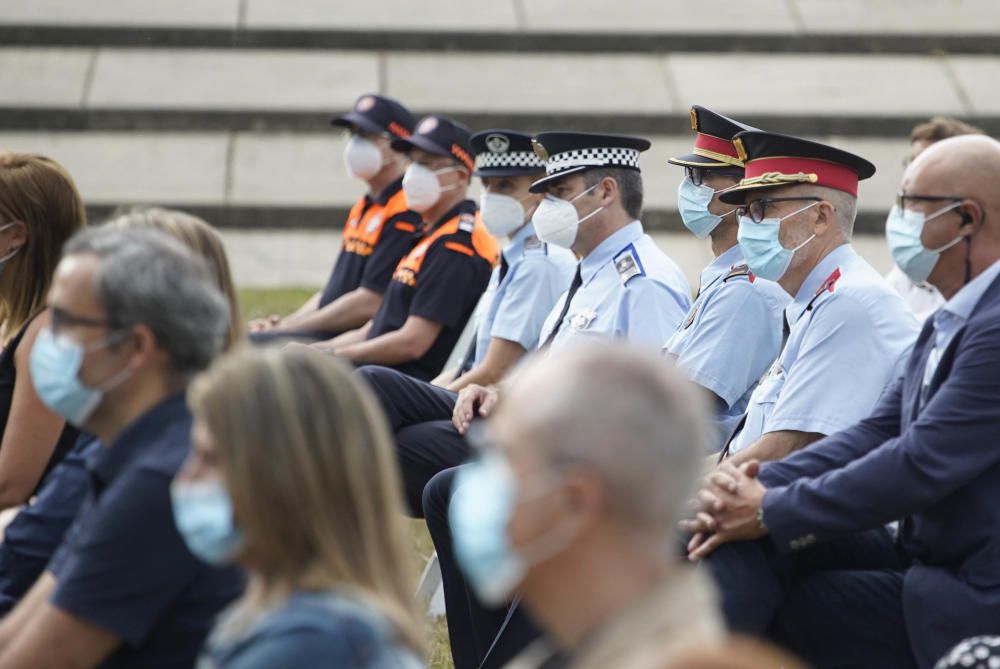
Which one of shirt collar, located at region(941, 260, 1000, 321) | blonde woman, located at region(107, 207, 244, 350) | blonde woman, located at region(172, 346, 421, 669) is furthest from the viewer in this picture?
shirt collar, located at region(941, 260, 1000, 321)

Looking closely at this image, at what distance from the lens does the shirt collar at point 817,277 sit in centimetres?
404

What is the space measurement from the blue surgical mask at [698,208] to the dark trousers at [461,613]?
1194mm

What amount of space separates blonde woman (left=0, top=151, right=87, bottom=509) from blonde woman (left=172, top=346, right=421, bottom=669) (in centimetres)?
160

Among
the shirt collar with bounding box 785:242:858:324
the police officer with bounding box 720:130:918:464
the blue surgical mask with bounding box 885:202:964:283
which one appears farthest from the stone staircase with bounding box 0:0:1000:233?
the blue surgical mask with bounding box 885:202:964:283

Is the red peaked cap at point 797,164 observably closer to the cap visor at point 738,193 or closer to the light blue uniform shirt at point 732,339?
the cap visor at point 738,193

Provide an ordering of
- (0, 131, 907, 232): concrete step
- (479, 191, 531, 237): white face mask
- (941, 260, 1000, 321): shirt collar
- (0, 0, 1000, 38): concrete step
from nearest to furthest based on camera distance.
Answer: (941, 260, 1000, 321): shirt collar → (479, 191, 531, 237): white face mask → (0, 131, 907, 232): concrete step → (0, 0, 1000, 38): concrete step

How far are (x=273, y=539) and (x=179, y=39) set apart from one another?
9703mm

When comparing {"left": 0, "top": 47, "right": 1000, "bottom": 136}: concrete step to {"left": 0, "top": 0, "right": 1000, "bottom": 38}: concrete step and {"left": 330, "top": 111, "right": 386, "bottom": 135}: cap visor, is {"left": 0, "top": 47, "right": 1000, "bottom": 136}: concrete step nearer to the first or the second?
{"left": 0, "top": 0, "right": 1000, "bottom": 38}: concrete step

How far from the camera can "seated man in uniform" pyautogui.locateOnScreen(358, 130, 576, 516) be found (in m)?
4.77

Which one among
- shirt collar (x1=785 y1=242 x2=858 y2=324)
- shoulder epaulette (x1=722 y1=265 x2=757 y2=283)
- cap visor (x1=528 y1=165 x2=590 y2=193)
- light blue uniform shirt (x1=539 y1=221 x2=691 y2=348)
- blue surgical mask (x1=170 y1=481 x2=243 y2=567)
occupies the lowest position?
light blue uniform shirt (x1=539 y1=221 x2=691 y2=348)

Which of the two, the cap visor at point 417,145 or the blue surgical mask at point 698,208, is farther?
the cap visor at point 417,145

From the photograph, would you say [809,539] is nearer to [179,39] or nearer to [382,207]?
[382,207]

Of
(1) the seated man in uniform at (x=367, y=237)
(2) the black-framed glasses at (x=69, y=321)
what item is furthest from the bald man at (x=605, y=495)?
(1) the seated man in uniform at (x=367, y=237)

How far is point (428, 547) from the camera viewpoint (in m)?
5.31
